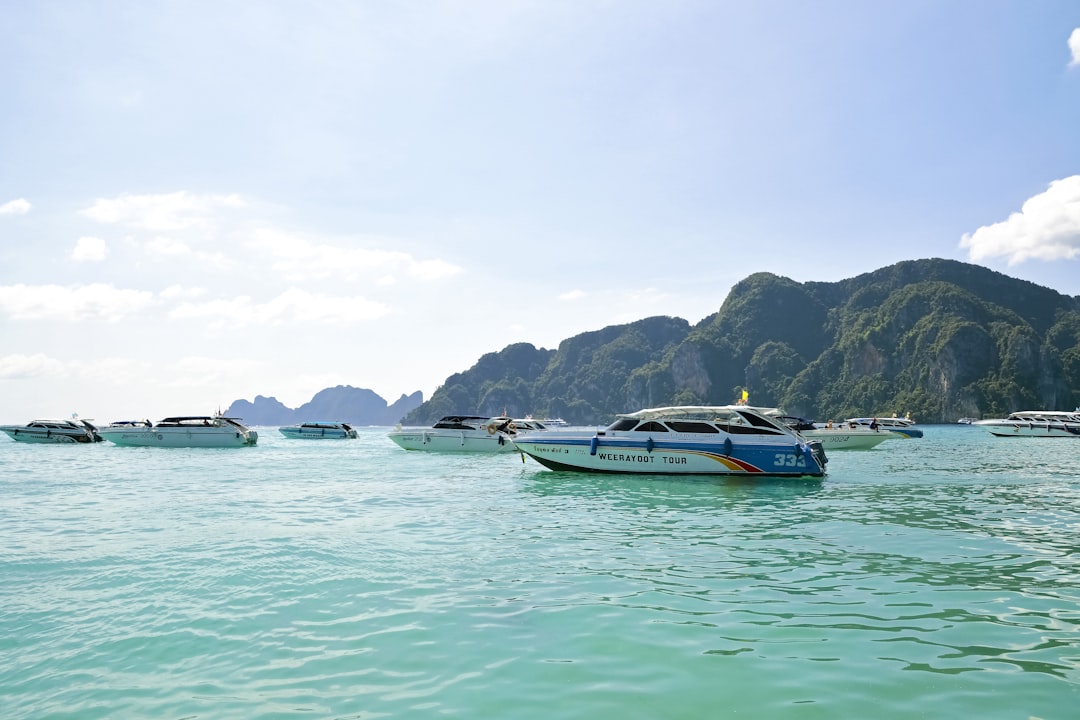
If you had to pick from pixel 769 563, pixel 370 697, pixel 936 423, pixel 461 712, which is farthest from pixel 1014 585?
pixel 936 423

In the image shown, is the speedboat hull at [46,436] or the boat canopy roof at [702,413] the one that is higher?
the boat canopy roof at [702,413]

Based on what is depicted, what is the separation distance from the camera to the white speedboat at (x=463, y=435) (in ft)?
148

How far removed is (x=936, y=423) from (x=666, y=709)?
8495 inches

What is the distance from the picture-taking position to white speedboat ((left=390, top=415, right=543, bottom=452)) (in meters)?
45.1

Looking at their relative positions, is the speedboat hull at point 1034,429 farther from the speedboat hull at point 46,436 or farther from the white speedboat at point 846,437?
the speedboat hull at point 46,436

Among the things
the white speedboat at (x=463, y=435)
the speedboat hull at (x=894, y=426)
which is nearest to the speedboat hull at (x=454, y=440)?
the white speedboat at (x=463, y=435)

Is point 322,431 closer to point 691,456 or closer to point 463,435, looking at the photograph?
point 463,435

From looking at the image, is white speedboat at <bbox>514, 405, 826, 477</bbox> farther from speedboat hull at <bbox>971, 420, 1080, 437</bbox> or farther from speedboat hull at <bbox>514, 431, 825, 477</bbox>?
speedboat hull at <bbox>971, 420, 1080, 437</bbox>

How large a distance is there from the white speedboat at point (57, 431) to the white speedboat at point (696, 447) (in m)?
58.4

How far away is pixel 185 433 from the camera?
54031 millimetres

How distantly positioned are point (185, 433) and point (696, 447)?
46033mm

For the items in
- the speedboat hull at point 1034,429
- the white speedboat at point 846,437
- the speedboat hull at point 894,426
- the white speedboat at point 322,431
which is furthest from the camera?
the white speedboat at point 322,431

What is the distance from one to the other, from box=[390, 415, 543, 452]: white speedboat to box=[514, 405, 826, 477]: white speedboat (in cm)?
1793

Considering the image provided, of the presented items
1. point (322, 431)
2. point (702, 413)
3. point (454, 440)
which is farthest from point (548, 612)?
point (322, 431)
